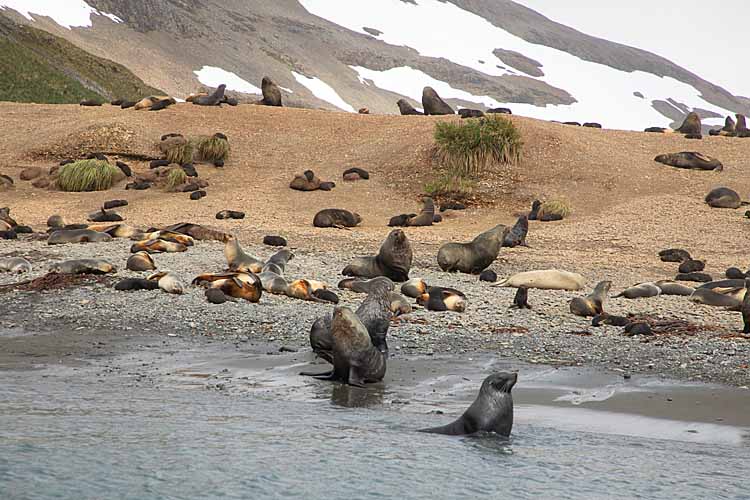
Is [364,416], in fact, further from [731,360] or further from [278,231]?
[278,231]

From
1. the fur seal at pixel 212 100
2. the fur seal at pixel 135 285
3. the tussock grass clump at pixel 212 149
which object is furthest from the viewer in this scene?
the fur seal at pixel 212 100

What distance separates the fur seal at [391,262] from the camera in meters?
12.8

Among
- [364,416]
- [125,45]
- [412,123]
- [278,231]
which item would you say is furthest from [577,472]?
[125,45]

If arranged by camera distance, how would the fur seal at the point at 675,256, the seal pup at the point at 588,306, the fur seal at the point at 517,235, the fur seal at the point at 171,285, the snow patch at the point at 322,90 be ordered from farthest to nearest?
the snow patch at the point at 322,90
the fur seal at the point at 517,235
the fur seal at the point at 675,256
the fur seal at the point at 171,285
the seal pup at the point at 588,306

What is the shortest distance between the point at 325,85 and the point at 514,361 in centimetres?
8006

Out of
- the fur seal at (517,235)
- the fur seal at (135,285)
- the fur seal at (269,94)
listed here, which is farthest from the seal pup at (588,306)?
the fur seal at (269,94)

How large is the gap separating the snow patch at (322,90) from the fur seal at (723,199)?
207 feet

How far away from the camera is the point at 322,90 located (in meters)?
84.8

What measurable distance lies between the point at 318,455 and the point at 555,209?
1541 cm

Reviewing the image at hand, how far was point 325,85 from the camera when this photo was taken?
86.8 m

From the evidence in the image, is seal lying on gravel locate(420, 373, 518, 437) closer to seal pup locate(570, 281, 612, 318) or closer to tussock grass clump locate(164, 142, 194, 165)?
seal pup locate(570, 281, 612, 318)

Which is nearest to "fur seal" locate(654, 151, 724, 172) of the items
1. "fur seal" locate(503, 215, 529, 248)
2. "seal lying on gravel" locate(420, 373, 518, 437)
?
"fur seal" locate(503, 215, 529, 248)

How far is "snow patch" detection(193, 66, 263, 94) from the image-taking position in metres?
76.0

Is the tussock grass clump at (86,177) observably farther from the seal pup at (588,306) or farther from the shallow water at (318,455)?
the shallow water at (318,455)
